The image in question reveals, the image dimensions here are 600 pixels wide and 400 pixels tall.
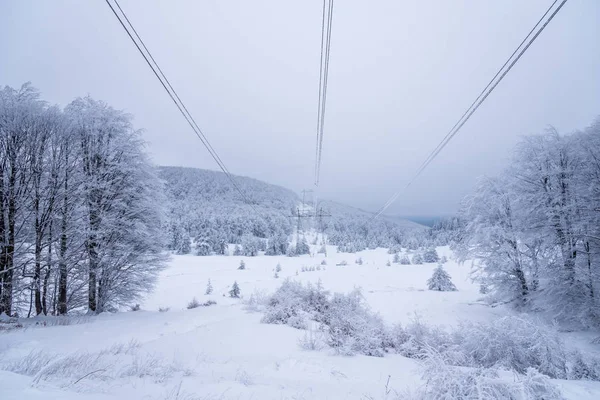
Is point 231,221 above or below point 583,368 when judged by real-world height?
above

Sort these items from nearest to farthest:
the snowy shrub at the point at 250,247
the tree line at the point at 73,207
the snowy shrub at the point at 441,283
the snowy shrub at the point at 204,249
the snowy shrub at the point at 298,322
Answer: the snowy shrub at the point at 298,322, the tree line at the point at 73,207, the snowy shrub at the point at 441,283, the snowy shrub at the point at 204,249, the snowy shrub at the point at 250,247

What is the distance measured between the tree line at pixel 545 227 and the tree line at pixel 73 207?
21.1 metres

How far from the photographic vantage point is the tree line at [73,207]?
943 centimetres

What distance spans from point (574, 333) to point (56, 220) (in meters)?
25.4

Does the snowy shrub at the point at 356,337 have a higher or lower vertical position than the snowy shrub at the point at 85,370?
lower

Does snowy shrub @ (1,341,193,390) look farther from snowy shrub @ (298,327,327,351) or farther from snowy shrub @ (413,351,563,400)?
snowy shrub @ (413,351,563,400)

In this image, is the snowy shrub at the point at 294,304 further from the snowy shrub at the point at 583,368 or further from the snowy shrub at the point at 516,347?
the snowy shrub at the point at 583,368

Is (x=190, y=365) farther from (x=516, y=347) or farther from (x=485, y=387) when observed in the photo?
(x=516, y=347)

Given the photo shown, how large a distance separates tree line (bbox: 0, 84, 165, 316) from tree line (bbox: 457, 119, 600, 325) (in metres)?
21.1

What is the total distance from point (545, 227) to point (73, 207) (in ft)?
80.2

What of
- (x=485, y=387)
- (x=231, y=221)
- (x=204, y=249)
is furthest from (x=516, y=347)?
(x=231, y=221)

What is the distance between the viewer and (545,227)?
13.8 meters

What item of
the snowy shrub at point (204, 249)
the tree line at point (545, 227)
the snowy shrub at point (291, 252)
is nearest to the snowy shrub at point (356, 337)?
the tree line at point (545, 227)

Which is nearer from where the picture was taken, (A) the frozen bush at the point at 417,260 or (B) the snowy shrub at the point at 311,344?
(B) the snowy shrub at the point at 311,344
